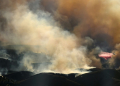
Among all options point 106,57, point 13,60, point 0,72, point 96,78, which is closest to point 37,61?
point 13,60

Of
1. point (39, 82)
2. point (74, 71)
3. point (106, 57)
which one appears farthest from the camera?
point (106, 57)

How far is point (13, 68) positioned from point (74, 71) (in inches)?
1329

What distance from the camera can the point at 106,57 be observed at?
108 meters

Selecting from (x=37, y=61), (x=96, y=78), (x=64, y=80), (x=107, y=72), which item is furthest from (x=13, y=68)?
(x=107, y=72)

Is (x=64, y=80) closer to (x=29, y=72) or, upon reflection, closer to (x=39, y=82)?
(x=39, y=82)

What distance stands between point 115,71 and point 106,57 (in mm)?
13176

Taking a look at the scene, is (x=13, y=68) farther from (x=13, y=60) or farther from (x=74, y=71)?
(x=74, y=71)

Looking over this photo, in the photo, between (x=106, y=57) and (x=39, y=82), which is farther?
(x=106, y=57)

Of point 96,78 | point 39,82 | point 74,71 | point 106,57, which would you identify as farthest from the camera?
point 106,57

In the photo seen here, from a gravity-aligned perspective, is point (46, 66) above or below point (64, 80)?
above

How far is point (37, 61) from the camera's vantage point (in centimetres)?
10112

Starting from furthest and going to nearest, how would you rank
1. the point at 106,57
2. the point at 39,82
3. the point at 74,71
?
the point at 106,57 → the point at 74,71 → the point at 39,82

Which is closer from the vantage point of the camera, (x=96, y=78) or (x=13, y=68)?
(x=96, y=78)

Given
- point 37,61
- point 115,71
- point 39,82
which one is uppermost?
point 37,61
